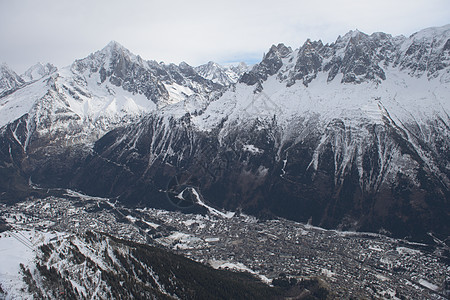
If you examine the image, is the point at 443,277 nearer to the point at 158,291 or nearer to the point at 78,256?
the point at 158,291

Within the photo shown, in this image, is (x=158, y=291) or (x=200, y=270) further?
(x=200, y=270)

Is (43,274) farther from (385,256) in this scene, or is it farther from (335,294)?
(385,256)

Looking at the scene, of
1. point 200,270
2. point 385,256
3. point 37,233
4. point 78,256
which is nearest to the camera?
point 78,256

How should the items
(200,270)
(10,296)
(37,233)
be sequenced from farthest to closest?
(200,270) < (37,233) < (10,296)

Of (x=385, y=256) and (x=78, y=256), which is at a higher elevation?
(x=78, y=256)

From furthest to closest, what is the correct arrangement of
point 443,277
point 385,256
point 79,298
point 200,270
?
point 385,256, point 443,277, point 200,270, point 79,298

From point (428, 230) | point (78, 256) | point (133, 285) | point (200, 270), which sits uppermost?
point (78, 256)

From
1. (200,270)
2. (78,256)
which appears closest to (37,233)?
(78,256)

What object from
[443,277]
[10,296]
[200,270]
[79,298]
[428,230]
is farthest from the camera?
[428,230]

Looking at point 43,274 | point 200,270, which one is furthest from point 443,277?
point 43,274

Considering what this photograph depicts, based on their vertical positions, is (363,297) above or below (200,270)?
below
